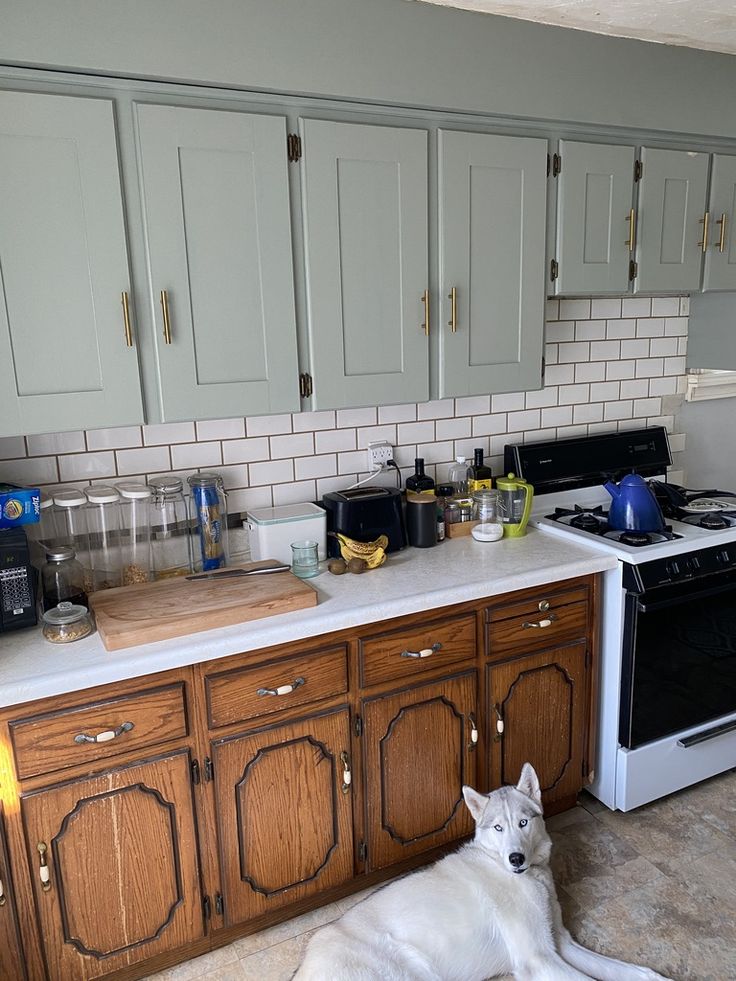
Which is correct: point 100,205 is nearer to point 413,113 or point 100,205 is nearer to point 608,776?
point 413,113

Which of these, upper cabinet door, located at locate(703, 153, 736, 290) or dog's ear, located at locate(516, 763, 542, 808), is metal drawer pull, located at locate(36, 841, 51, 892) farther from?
upper cabinet door, located at locate(703, 153, 736, 290)

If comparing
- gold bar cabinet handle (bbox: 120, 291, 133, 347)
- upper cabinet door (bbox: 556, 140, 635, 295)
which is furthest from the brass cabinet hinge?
upper cabinet door (bbox: 556, 140, 635, 295)

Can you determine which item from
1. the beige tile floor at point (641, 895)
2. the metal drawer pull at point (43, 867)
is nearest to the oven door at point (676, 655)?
the beige tile floor at point (641, 895)

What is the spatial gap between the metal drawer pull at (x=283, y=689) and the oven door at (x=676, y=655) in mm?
1101

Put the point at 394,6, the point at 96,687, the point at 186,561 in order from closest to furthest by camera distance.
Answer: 1. the point at 96,687
2. the point at 394,6
3. the point at 186,561

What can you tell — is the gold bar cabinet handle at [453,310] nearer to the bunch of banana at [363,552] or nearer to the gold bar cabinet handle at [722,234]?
the bunch of banana at [363,552]

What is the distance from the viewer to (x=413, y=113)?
7.09ft

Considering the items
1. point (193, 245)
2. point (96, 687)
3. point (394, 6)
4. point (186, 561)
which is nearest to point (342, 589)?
point (186, 561)

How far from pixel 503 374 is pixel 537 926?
1601 mm

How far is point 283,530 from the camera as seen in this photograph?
92.1 inches

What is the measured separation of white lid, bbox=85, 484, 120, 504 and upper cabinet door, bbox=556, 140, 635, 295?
159cm

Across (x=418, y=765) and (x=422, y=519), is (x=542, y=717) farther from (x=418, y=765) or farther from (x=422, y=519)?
(x=422, y=519)

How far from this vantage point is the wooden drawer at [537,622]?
2.26 meters

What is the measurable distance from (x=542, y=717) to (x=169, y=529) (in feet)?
4.39
